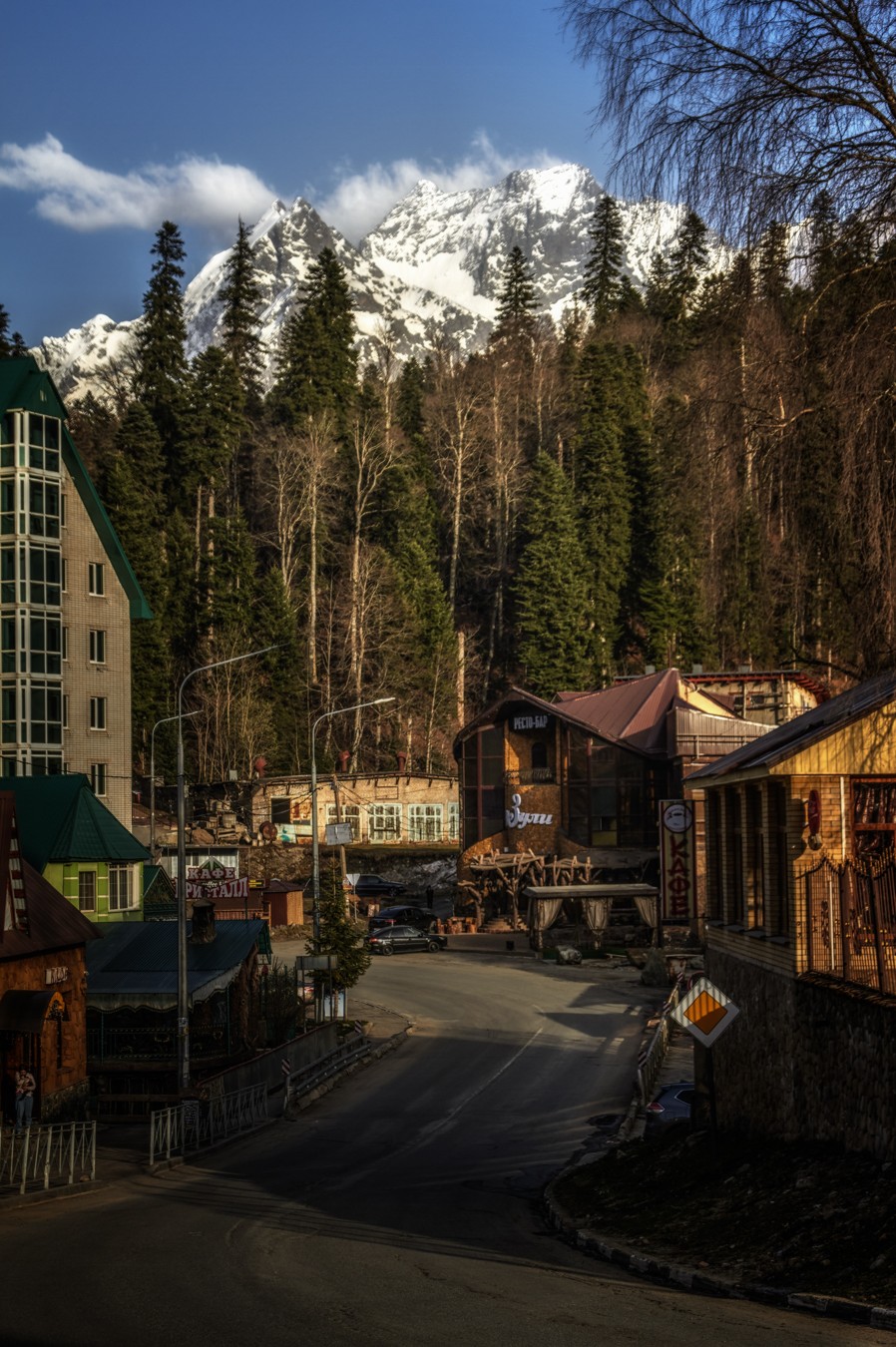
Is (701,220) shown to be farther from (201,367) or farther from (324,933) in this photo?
(201,367)

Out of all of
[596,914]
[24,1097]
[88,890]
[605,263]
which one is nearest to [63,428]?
[88,890]

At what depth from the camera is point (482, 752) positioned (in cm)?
6950

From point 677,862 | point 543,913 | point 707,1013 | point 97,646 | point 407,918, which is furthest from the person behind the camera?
point 407,918

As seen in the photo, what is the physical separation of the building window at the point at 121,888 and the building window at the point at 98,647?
551 inches

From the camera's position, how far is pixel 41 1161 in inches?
1033

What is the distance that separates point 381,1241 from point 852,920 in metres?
6.97

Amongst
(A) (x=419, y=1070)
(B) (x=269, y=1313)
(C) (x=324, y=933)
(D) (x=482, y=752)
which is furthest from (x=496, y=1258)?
(D) (x=482, y=752)

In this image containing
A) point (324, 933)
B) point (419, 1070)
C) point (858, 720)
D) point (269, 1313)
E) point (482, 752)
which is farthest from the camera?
point (482, 752)

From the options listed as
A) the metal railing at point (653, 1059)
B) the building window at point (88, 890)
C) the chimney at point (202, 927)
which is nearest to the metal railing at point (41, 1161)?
the chimney at point (202, 927)

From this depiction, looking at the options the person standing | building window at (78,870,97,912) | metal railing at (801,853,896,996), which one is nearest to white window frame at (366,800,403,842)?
building window at (78,870,97,912)

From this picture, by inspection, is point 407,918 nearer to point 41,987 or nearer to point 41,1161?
point 41,987

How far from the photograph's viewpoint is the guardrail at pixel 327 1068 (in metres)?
34.1

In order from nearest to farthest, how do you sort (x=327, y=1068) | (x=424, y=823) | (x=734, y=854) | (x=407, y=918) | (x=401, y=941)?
(x=734, y=854)
(x=327, y=1068)
(x=401, y=941)
(x=407, y=918)
(x=424, y=823)

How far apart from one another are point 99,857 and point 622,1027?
15.4 metres
